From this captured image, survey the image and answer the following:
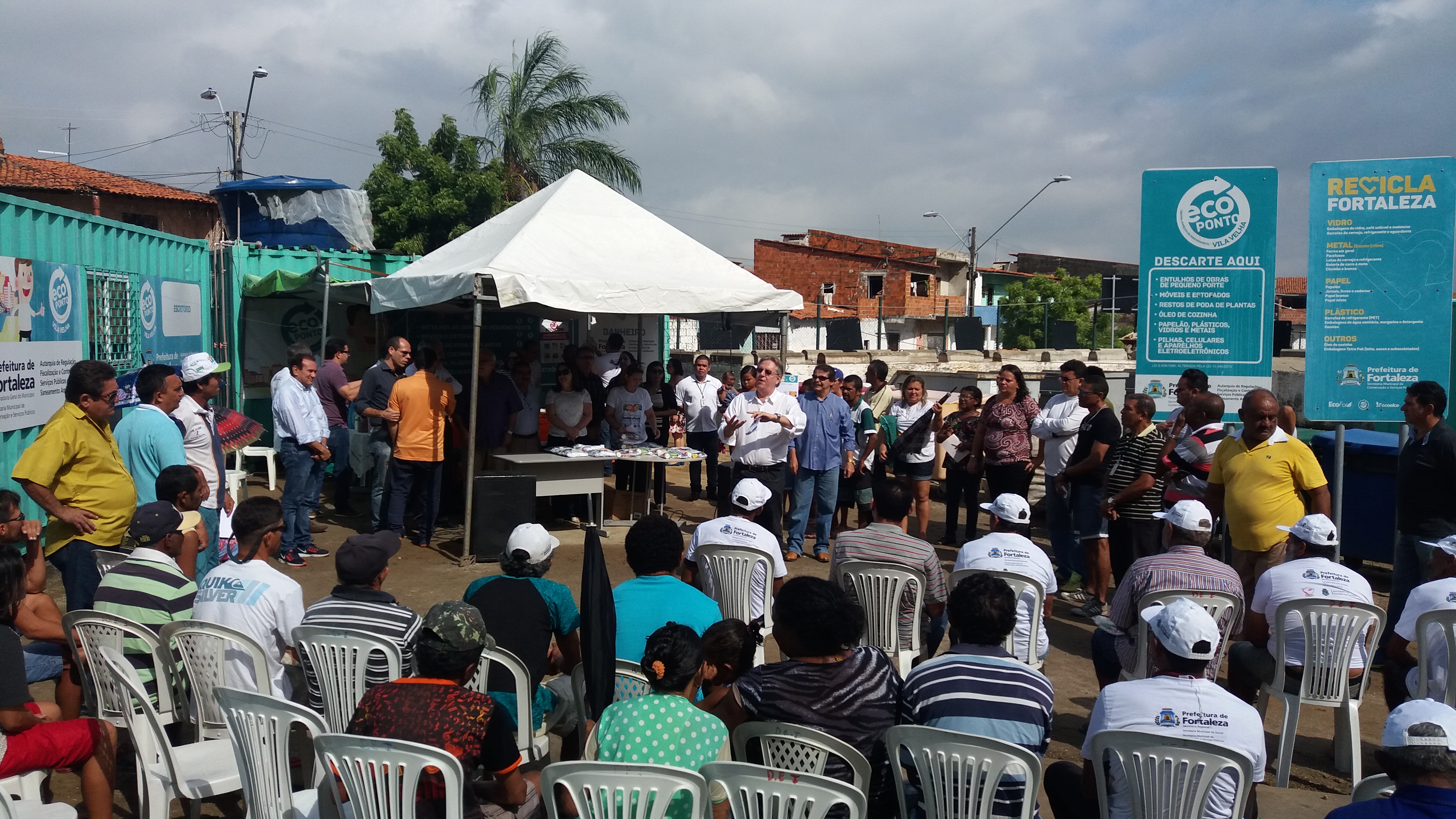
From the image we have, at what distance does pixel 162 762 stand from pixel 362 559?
38.3 inches

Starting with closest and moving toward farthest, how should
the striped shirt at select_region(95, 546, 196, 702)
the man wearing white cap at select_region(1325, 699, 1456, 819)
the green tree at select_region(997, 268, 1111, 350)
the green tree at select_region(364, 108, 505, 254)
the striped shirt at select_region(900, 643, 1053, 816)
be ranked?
1. the man wearing white cap at select_region(1325, 699, 1456, 819)
2. the striped shirt at select_region(900, 643, 1053, 816)
3. the striped shirt at select_region(95, 546, 196, 702)
4. the green tree at select_region(364, 108, 505, 254)
5. the green tree at select_region(997, 268, 1111, 350)

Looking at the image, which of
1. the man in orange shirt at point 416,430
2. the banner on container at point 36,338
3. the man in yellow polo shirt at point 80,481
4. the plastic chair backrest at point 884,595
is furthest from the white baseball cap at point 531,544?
the banner on container at point 36,338

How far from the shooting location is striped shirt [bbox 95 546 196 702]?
12.5 feet

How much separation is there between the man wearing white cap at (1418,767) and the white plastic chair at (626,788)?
1584 millimetres

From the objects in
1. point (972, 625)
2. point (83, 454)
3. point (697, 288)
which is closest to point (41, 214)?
point (83, 454)

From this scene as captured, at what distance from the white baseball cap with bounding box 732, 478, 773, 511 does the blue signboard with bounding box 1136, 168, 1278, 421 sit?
10.4ft

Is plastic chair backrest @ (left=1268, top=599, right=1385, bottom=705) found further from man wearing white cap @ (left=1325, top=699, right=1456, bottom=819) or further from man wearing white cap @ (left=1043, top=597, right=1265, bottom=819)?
man wearing white cap @ (left=1325, top=699, right=1456, bottom=819)

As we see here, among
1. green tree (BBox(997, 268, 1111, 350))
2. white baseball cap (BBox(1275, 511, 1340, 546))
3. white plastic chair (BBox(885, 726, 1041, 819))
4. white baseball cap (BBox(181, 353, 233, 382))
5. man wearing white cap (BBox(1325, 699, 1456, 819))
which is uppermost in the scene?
green tree (BBox(997, 268, 1111, 350))

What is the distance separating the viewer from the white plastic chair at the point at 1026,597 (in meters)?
4.57

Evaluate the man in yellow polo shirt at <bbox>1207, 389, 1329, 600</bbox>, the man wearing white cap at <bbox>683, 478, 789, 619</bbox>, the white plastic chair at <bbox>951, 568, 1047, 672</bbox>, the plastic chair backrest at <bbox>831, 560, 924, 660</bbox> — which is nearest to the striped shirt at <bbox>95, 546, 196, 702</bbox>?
the man wearing white cap at <bbox>683, 478, 789, 619</bbox>

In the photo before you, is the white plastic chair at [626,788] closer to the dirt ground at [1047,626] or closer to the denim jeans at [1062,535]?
the dirt ground at [1047,626]

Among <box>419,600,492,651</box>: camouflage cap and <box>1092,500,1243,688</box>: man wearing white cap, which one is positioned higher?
<box>419,600,492,651</box>: camouflage cap

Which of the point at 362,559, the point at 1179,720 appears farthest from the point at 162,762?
the point at 1179,720

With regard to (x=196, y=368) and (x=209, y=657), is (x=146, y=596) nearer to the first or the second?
(x=209, y=657)
